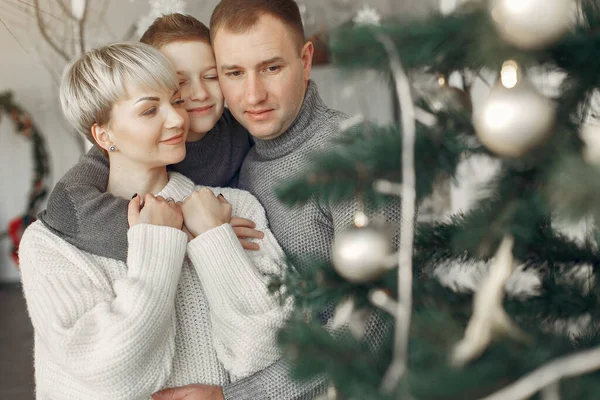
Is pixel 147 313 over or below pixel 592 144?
below

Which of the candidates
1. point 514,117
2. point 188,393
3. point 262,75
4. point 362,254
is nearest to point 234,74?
point 262,75

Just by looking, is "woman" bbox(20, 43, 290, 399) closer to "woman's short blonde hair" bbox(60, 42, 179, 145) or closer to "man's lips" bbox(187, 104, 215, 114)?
"woman's short blonde hair" bbox(60, 42, 179, 145)

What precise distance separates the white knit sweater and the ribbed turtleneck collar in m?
0.29

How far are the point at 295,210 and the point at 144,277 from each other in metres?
0.37

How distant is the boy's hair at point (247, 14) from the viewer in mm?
1543

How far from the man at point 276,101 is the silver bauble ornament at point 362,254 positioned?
2.26 ft

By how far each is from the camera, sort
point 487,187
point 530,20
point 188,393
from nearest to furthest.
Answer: point 530,20
point 487,187
point 188,393

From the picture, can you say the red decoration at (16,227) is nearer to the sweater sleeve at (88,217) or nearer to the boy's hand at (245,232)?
the sweater sleeve at (88,217)

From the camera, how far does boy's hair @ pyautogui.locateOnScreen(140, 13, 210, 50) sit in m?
1.60

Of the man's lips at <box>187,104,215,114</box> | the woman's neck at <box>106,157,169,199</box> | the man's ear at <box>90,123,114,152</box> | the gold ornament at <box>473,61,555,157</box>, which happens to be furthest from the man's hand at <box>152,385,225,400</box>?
the gold ornament at <box>473,61,555,157</box>

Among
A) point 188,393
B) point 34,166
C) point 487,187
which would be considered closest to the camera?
point 487,187

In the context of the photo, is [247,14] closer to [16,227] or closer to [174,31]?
[174,31]

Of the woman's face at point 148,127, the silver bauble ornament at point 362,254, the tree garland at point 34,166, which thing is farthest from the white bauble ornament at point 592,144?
the tree garland at point 34,166

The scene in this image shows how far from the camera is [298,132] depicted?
1.60m
